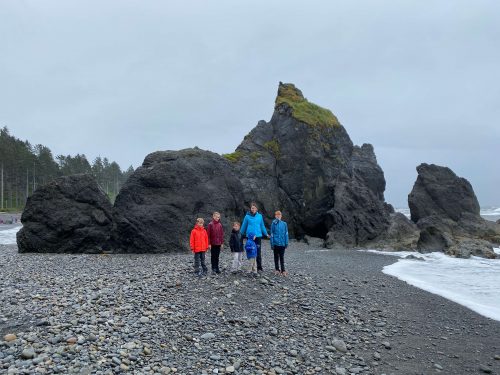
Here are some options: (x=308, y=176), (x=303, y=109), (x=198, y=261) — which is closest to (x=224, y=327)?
(x=198, y=261)

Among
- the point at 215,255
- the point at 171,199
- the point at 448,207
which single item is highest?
the point at 448,207

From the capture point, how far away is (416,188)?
56281 millimetres

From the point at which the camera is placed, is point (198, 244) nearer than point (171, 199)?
Yes

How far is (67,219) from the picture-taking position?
25.7 metres

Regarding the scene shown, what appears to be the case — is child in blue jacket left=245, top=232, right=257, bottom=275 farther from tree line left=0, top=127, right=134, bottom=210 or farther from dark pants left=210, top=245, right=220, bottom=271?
tree line left=0, top=127, right=134, bottom=210

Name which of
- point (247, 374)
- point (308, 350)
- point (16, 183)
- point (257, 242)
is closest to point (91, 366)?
point (247, 374)

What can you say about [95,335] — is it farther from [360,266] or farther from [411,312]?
[360,266]

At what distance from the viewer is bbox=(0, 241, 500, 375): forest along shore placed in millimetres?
8547

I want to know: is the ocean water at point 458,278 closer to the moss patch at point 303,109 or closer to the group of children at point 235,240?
the group of children at point 235,240

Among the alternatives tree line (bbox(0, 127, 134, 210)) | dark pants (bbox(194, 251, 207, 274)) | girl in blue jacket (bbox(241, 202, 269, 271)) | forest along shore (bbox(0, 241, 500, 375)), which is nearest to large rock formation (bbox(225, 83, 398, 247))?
girl in blue jacket (bbox(241, 202, 269, 271))

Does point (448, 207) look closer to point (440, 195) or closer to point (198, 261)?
point (440, 195)

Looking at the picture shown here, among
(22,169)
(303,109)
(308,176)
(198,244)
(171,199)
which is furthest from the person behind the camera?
(22,169)

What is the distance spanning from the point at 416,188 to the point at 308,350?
51037mm

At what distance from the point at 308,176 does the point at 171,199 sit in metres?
25.3
